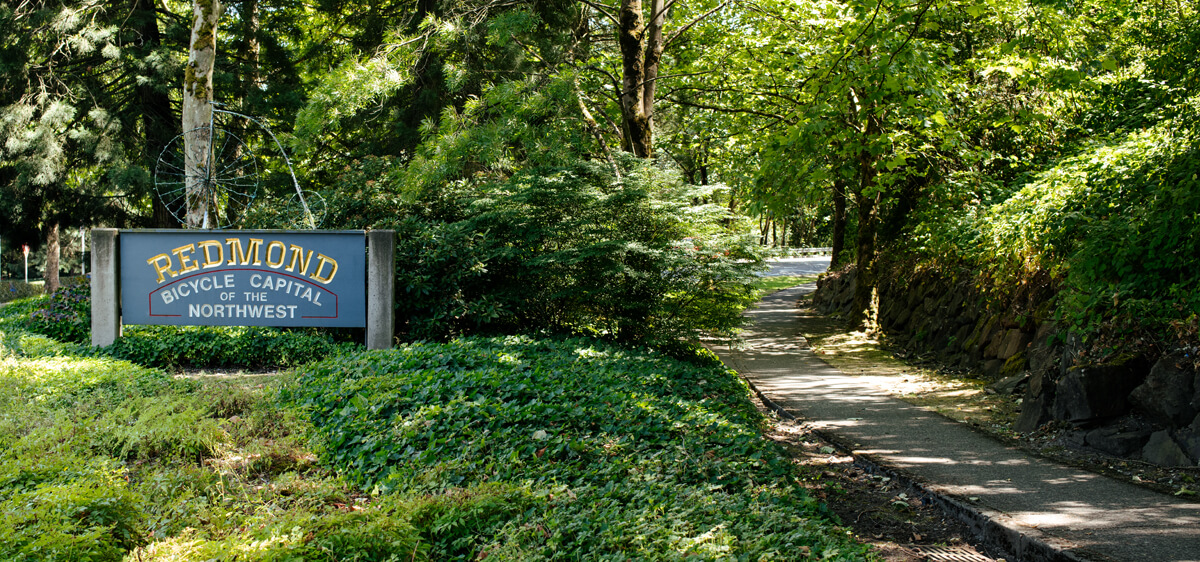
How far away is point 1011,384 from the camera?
366 inches

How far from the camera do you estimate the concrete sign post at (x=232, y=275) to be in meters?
9.64

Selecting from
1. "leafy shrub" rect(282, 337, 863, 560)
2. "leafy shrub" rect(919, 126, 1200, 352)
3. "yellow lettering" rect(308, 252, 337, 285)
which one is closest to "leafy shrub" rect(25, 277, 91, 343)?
"yellow lettering" rect(308, 252, 337, 285)

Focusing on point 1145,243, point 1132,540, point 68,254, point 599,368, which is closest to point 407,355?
point 599,368

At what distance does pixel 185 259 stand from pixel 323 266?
1731 millimetres

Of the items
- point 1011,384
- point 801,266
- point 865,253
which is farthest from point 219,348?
point 801,266

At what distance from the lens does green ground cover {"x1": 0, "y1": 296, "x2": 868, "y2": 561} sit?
411 cm

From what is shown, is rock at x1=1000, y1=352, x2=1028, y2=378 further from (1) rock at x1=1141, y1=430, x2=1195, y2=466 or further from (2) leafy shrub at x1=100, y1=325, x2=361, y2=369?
(2) leafy shrub at x1=100, y1=325, x2=361, y2=369

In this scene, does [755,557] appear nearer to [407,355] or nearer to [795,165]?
[407,355]

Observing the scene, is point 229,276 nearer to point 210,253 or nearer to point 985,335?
point 210,253

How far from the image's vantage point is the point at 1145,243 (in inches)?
275

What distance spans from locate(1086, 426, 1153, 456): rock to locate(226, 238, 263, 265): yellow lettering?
9302 millimetres

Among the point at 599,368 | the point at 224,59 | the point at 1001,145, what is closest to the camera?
the point at 599,368

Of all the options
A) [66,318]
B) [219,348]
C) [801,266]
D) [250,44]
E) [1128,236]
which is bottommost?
[219,348]

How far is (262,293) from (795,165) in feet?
32.6
